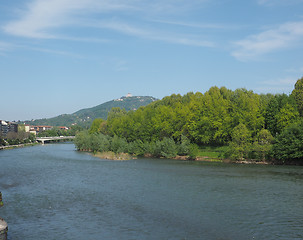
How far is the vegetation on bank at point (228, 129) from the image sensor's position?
79.5 meters

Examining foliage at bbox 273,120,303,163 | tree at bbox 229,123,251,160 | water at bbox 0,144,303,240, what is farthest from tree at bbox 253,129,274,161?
water at bbox 0,144,303,240

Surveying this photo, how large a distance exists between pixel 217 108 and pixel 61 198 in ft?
223

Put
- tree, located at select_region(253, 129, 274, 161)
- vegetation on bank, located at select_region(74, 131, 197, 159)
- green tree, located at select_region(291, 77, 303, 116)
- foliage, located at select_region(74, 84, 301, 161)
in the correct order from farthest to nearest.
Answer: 1. vegetation on bank, located at select_region(74, 131, 197, 159)
2. green tree, located at select_region(291, 77, 303, 116)
3. foliage, located at select_region(74, 84, 301, 161)
4. tree, located at select_region(253, 129, 274, 161)

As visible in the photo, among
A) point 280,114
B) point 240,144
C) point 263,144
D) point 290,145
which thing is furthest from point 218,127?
point 290,145

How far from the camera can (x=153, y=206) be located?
37781mm

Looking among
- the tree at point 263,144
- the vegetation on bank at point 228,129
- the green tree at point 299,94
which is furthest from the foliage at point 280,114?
the green tree at point 299,94

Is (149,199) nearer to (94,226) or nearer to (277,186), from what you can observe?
(94,226)

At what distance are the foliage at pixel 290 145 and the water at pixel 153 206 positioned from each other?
1240cm

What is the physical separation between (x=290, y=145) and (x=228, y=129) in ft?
73.1

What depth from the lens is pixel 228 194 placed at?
4419cm

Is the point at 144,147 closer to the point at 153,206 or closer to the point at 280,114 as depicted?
the point at 280,114

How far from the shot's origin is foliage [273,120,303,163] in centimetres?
7325

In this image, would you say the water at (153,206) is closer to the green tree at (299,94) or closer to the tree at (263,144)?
the tree at (263,144)

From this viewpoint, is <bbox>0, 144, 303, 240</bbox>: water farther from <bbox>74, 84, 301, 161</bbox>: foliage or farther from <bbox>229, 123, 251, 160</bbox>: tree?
<bbox>74, 84, 301, 161</bbox>: foliage
